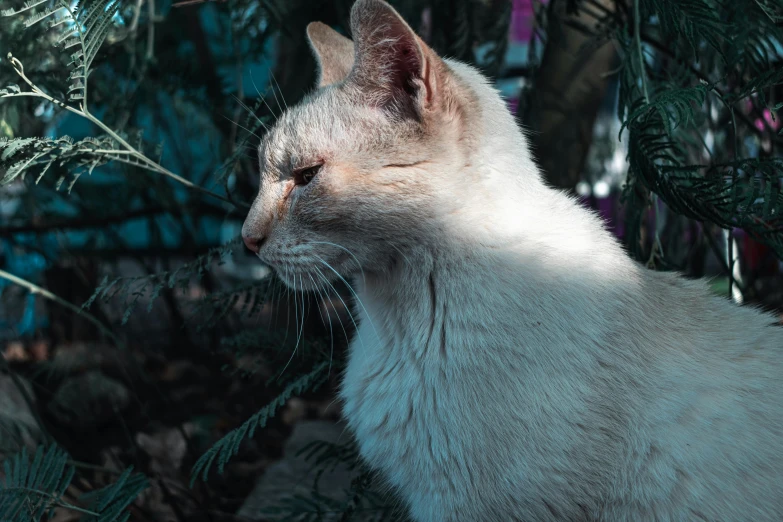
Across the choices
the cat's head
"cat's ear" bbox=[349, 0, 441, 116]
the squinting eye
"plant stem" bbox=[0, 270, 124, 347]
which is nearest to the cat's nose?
the cat's head

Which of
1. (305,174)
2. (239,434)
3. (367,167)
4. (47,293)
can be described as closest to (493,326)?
(367,167)

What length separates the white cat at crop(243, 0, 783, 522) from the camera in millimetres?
1354

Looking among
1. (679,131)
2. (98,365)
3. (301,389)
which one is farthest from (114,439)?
(679,131)

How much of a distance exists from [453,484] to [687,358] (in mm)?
560

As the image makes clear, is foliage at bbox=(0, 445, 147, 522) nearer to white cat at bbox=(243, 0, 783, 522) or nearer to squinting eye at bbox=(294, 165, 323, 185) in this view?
white cat at bbox=(243, 0, 783, 522)

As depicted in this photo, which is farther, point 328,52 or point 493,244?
point 328,52

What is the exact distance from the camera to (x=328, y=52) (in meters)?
1.88

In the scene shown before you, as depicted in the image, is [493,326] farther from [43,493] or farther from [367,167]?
[43,493]

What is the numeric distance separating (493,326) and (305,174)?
0.54m

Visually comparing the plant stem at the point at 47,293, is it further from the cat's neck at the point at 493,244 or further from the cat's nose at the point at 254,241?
the cat's neck at the point at 493,244

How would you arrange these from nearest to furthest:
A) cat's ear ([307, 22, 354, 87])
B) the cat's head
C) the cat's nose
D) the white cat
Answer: the white cat < the cat's head < the cat's nose < cat's ear ([307, 22, 354, 87])

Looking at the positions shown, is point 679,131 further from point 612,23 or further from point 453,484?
point 453,484

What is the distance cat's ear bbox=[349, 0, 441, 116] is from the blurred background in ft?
1.61

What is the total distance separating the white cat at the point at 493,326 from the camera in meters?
1.35
